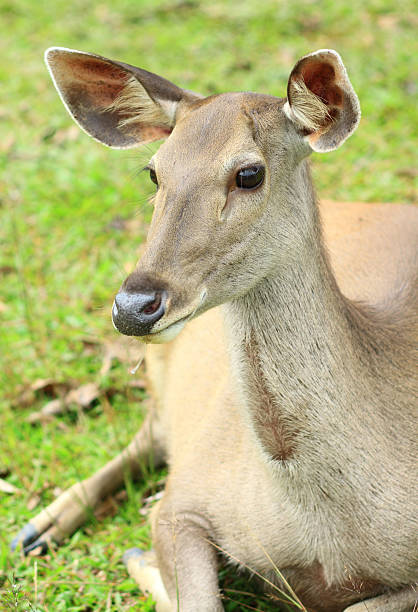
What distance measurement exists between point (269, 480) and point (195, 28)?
691 cm

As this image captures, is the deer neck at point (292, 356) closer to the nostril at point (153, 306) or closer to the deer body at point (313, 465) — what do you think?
the deer body at point (313, 465)

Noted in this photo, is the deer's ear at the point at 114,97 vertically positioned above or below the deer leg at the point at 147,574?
above

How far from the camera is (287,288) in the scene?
2979 millimetres

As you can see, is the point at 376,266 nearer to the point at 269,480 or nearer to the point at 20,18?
the point at 269,480

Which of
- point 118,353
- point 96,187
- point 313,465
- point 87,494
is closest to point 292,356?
point 313,465

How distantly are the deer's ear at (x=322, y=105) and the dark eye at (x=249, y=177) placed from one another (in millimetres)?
216

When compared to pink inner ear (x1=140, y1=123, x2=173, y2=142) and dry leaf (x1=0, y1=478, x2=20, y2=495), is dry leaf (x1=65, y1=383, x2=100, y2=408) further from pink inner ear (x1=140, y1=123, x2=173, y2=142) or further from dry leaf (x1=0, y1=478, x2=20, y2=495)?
pink inner ear (x1=140, y1=123, x2=173, y2=142)

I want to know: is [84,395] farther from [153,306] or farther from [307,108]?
[307,108]

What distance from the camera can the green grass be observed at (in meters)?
4.13

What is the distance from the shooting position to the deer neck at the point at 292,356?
2.98 metres

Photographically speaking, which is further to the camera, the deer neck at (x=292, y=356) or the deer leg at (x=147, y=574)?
the deer leg at (x=147, y=574)

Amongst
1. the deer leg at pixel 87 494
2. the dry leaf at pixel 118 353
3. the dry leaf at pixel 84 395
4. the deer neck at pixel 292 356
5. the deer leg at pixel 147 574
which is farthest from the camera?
the dry leaf at pixel 118 353

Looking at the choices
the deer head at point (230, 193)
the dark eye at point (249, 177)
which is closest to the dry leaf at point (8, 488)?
the deer head at point (230, 193)

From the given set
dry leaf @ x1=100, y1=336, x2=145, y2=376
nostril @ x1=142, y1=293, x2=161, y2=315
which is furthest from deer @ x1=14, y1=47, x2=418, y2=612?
dry leaf @ x1=100, y1=336, x2=145, y2=376
